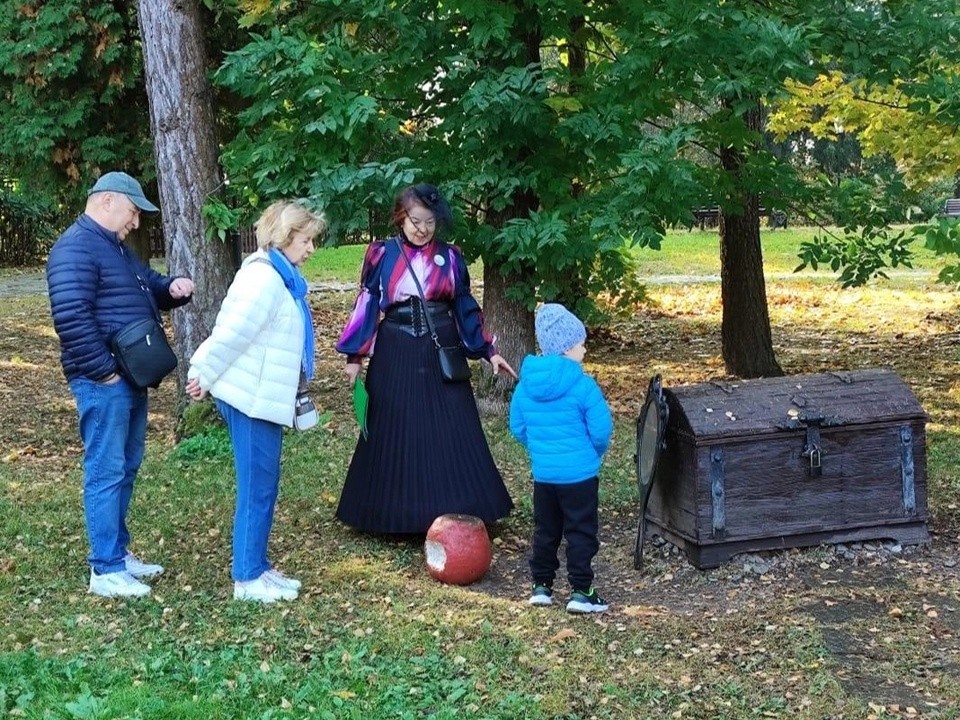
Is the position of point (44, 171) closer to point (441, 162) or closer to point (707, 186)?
point (441, 162)

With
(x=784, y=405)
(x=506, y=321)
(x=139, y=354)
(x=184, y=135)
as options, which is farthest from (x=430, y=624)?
(x=184, y=135)

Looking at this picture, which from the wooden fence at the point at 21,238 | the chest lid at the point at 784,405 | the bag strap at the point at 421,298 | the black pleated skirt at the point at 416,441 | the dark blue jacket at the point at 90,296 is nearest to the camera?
the dark blue jacket at the point at 90,296

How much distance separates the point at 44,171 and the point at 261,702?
9.67 m

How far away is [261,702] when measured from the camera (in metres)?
4.08

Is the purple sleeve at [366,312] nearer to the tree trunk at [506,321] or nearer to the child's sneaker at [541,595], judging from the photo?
the child's sneaker at [541,595]

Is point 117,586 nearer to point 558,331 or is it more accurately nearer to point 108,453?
point 108,453

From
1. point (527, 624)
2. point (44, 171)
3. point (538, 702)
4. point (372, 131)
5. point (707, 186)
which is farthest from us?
point (44, 171)

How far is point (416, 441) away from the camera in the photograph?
19.7 feet

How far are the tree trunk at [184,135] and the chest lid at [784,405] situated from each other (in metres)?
4.09

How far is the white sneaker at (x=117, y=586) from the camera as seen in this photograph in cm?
523

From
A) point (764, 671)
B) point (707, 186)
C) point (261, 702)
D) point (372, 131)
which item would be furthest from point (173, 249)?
point (764, 671)

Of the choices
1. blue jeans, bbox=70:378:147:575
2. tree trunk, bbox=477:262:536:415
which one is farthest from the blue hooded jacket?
tree trunk, bbox=477:262:536:415

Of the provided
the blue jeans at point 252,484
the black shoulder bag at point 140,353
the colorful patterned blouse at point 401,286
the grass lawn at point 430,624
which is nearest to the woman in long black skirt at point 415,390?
the colorful patterned blouse at point 401,286

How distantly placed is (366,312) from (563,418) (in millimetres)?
1411
